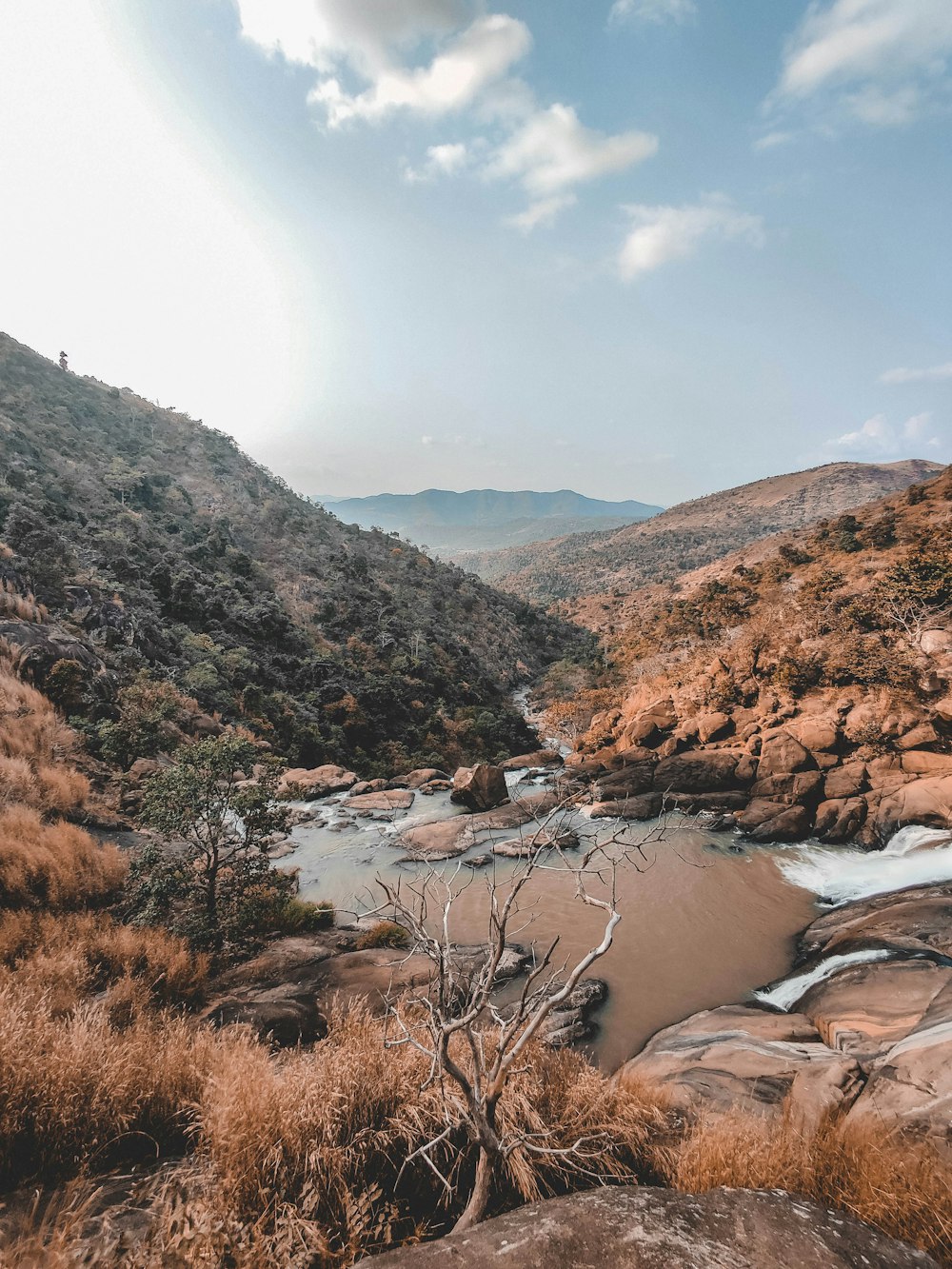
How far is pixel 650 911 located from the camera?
39.1 ft

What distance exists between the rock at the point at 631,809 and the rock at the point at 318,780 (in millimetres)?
10449

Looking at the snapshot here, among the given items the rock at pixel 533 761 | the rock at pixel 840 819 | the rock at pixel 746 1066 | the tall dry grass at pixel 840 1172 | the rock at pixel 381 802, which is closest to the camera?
the tall dry grass at pixel 840 1172

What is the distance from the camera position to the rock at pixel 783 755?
56.3 ft

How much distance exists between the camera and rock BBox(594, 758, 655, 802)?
19322mm

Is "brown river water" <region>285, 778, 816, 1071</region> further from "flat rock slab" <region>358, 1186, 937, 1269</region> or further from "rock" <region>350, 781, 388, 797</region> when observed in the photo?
"flat rock slab" <region>358, 1186, 937, 1269</region>

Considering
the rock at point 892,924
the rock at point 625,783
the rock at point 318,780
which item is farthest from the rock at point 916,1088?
the rock at point 318,780

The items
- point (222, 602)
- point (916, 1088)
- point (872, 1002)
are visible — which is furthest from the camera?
point (222, 602)

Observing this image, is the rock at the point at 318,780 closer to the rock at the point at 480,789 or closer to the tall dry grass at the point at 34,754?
the rock at the point at 480,789

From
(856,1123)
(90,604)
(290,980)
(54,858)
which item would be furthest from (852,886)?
(90,604)

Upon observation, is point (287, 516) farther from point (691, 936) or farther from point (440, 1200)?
point (440, 1200)

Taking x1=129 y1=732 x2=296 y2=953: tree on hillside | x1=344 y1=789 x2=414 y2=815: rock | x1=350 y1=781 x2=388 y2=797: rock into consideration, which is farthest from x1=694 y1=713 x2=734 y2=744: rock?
x1=129 y1=732 x2=296 y2=953: tree on hillside

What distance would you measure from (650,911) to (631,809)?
637 centimetres

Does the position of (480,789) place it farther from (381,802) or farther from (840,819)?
(840,819)

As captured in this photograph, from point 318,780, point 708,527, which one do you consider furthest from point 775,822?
point 708,527
